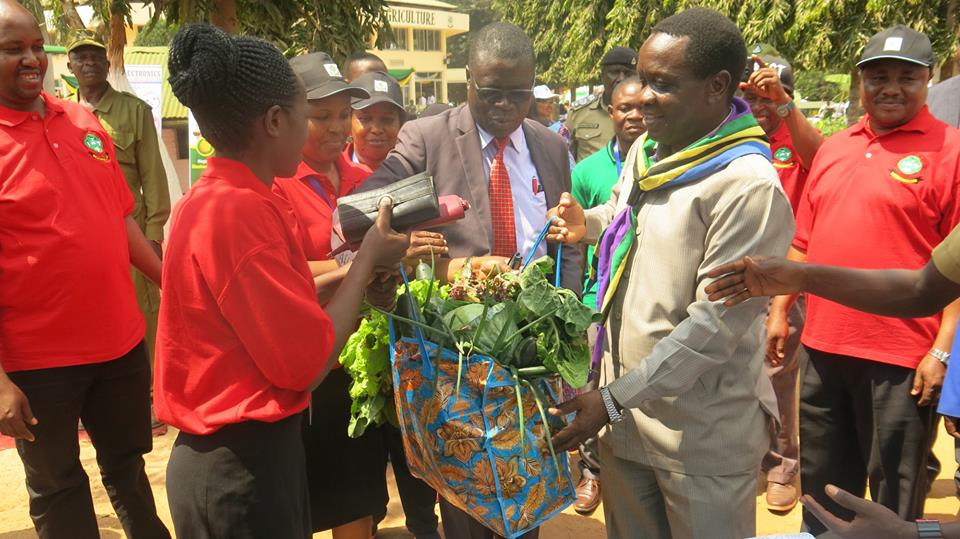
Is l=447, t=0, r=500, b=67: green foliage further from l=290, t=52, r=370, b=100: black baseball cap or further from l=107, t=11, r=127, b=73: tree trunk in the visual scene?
l=290, t=52, r=370, b=100: black baseball cap

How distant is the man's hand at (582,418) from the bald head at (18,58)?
2.51 m

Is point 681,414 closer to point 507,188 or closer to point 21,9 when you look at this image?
point 507,188

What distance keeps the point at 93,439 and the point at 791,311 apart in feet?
12.3

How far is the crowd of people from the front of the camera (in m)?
2.25

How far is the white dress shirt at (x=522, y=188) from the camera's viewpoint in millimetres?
3455

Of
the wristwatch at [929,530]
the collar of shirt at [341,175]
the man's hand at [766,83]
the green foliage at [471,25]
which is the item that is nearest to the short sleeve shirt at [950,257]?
the wristwatch at [929,530]

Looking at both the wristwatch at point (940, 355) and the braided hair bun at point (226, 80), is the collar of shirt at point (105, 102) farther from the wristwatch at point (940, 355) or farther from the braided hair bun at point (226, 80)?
the wristwatch at point (940, 355)

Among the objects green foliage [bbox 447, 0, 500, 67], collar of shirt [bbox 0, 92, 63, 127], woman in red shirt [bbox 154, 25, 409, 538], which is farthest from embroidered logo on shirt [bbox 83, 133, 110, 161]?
green foliage [bbox 447, 0, 500, 67]

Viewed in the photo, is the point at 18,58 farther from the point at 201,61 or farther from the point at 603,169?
the point at 603,169

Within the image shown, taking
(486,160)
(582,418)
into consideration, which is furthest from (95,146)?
(582,418)

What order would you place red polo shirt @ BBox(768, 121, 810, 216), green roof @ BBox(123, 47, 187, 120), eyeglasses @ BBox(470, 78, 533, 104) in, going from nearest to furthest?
eyeglasses @ BBox(470, 78, 533, 104) → red polo shirt @ BBox(768, 121, 810, 216) → green roof @ BBox(123, 47, 187, 120)

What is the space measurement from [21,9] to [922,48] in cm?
377

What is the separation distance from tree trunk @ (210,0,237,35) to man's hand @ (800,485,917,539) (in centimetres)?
627

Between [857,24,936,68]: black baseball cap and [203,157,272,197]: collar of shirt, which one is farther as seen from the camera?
[857,24,936,68]: black baseball cap
